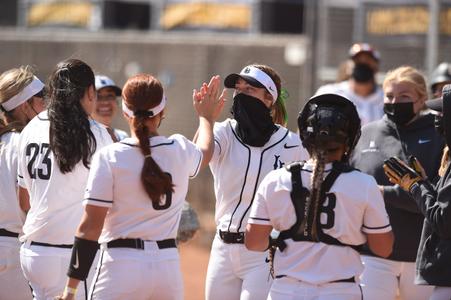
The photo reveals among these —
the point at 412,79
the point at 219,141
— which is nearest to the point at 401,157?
the point at 412,79

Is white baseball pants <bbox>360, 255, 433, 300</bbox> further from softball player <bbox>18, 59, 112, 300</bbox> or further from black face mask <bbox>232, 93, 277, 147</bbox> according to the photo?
softball player <bbox>18, 59, 112, 300</bbox>

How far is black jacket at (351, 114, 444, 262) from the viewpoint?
664 cm

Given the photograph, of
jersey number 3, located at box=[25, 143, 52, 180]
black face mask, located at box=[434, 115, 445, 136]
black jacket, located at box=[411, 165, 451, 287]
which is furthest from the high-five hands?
jersey number 3, located at box=[25, 143, 52, 180]

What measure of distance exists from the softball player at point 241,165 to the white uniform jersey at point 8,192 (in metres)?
1.19

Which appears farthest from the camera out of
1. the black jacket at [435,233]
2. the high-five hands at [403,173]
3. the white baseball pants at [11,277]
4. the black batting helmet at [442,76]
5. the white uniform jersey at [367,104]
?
the white uniform jersey at [367,104]

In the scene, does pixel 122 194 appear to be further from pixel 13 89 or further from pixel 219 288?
pixel 13 89

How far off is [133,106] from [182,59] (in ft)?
31.5

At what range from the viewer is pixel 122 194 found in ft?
16.5

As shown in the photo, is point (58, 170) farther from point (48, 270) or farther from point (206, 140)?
point (206, 140)

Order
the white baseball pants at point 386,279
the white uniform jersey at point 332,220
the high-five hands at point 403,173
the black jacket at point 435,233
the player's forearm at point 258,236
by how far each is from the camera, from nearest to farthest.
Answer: the white uniform jersey at point 332,220, the player's forearm at point 258,236, the black jacket at point 435,233, the high-five hands at point 403,173, the white baseball pants at point 386,279

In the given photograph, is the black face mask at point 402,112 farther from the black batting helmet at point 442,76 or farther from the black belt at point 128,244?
the black belt at point 128,244

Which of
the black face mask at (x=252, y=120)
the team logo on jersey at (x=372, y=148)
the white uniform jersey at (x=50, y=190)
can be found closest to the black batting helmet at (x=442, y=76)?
the team logo on jersey at (x=372, y=148)

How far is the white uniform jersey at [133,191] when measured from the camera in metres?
5.00

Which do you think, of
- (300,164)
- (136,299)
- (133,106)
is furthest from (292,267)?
(133,106)
